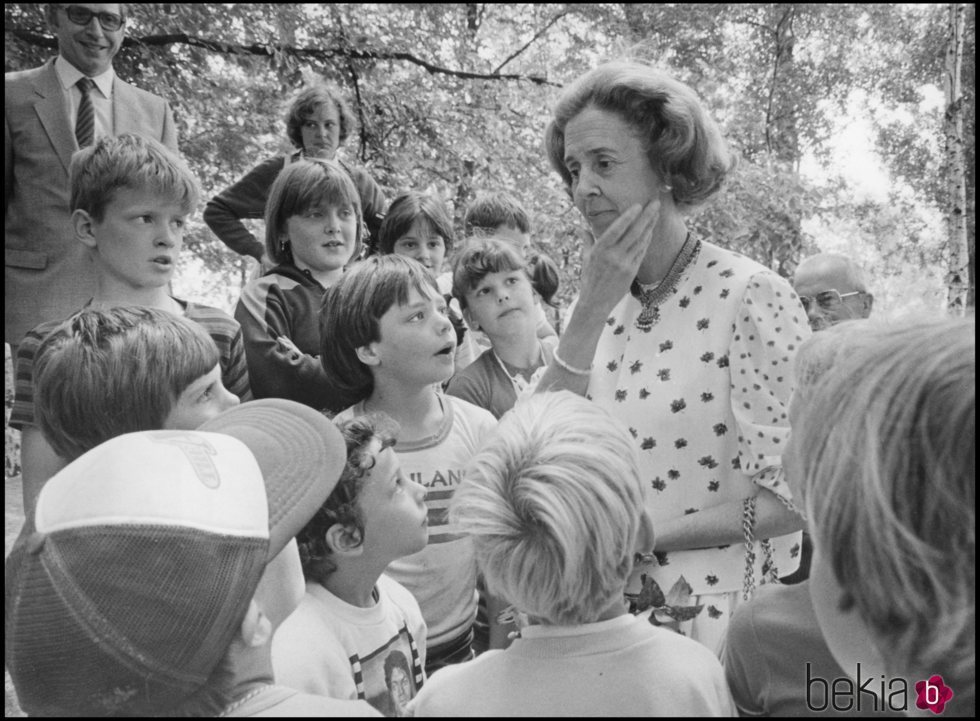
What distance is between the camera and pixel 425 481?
2439 millimetres

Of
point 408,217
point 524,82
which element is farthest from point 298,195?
point 524,82

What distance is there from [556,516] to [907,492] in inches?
23.6

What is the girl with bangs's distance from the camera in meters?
2.78

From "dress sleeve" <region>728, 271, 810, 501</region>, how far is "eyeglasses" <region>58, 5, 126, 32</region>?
129 inches

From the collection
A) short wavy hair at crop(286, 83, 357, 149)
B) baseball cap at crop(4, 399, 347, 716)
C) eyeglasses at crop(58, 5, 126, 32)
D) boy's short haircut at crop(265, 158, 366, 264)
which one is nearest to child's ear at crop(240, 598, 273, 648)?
baseball cap at crop(4, 399, 347, 716)

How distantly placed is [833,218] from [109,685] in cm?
1199

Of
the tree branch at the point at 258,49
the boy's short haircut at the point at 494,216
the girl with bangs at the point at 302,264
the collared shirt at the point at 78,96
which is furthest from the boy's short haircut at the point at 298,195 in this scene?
the tree branch at the point at 258,49

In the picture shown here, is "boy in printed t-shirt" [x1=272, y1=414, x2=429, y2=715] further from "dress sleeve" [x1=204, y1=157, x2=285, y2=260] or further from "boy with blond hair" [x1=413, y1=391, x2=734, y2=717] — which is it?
"dress sleeve" [x1=204, y1=157, x2=285, y2=260]

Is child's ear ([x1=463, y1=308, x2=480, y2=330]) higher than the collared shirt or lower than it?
lower

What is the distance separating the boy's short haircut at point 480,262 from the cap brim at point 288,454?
1.96 m

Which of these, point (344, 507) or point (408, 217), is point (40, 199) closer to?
point (408, 217)

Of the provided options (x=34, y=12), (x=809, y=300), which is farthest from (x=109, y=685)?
(x=34, y=12)

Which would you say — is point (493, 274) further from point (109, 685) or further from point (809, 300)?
point (109, 685)

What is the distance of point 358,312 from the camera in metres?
2.64
